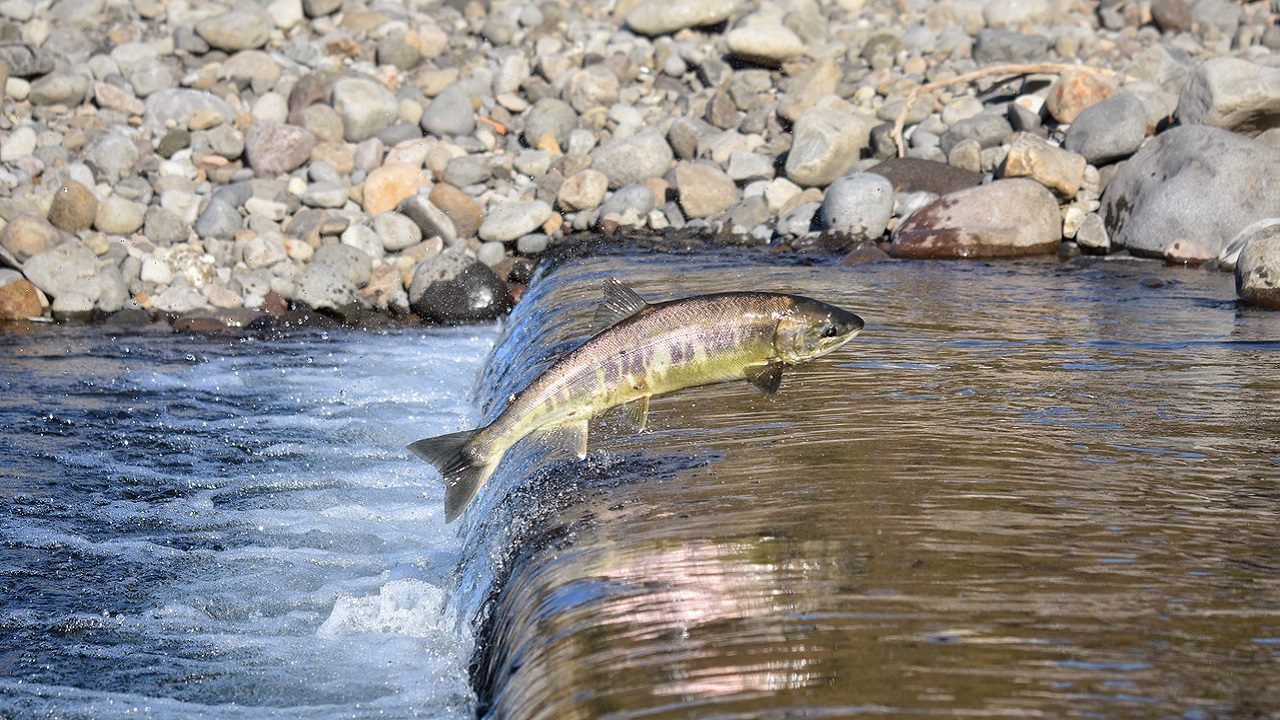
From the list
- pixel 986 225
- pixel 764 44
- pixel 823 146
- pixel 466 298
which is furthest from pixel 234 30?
pixel 986 225

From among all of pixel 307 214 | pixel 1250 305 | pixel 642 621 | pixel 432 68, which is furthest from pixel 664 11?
pixel 642 621

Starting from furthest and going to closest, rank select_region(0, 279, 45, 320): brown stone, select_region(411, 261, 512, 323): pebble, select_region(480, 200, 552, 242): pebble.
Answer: select_region(480, 200, 552, 242): pebble < select_region(411, 261, 512, 323): pebble < select_region(0, 279, 45, 320): brown stone

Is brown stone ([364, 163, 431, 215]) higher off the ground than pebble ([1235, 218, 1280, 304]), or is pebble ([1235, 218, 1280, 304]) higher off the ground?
pebble ([1235, 218, 1280, 304])

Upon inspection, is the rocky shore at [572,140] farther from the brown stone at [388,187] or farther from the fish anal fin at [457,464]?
the fish anal fin at [457,464]

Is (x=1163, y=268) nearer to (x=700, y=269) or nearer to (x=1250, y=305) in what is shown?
(x=1250, y=305)

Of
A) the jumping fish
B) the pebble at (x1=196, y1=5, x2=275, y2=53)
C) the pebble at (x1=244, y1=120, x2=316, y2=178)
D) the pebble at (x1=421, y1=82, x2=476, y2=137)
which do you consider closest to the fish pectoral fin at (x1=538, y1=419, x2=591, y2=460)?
the jumping fish

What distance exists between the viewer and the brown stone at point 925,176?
41.9ft

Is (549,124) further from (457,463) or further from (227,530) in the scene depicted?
(457,463)

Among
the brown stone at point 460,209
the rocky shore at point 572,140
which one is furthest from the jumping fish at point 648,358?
the brown stone at point 460,209

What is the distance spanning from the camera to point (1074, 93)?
13156 millimetres

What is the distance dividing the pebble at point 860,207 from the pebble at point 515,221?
109 inches

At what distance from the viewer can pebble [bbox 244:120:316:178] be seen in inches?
552

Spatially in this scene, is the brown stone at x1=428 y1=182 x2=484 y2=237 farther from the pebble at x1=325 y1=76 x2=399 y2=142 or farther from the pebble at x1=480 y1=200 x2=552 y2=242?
the pebble at x1=325 y1=76 x2=399 y2=142

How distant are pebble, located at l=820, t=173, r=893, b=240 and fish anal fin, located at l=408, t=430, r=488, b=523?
7.98 meters
